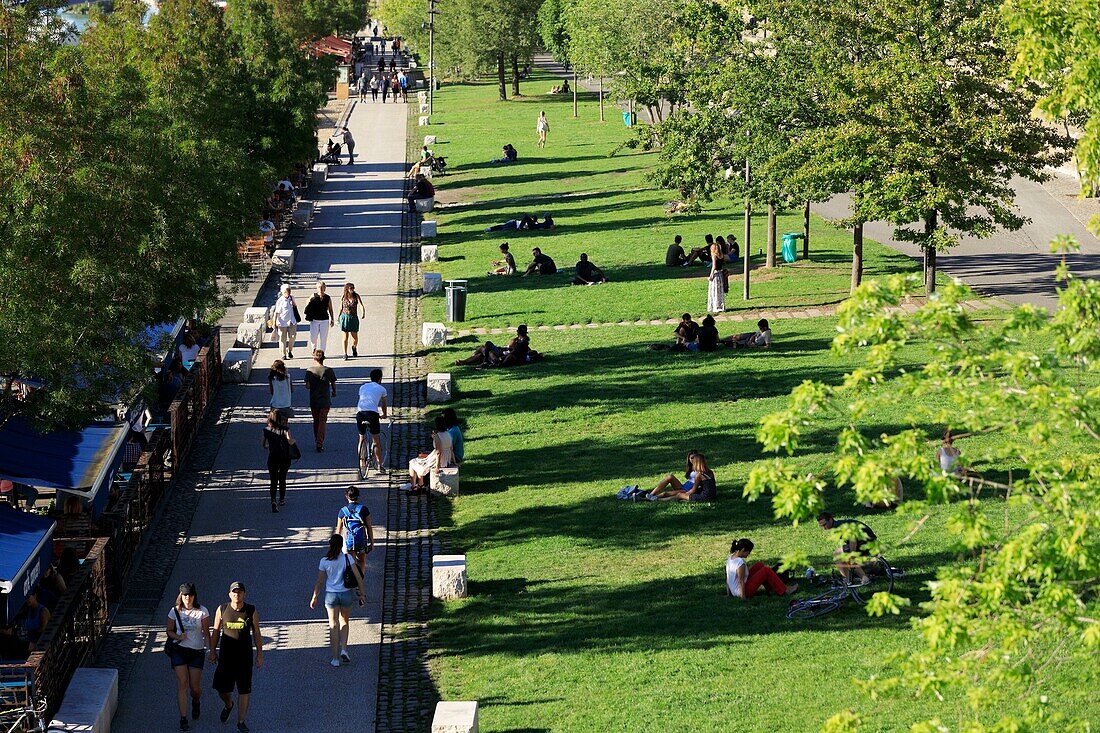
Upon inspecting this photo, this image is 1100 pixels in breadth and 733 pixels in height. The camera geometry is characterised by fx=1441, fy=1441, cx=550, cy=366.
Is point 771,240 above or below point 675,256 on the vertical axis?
above

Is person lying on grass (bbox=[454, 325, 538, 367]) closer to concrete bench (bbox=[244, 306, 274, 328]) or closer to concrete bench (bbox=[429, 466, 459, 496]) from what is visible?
concrete bench (bbox=[244, 306, 274, 328])

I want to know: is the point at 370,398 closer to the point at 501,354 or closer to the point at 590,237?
the point at 501,354

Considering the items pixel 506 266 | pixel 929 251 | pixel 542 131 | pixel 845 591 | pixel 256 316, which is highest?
pixel 542 131

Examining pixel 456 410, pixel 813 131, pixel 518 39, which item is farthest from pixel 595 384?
pixel 518 39

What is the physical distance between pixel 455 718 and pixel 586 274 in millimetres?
23318

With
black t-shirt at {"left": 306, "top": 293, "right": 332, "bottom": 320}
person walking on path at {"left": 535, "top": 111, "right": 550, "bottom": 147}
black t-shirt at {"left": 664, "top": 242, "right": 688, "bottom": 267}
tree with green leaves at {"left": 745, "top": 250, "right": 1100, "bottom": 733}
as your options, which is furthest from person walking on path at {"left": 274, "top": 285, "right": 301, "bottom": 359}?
person walking on path at {"left": 535, "top": 111, "right": 550, "bottom": 147}

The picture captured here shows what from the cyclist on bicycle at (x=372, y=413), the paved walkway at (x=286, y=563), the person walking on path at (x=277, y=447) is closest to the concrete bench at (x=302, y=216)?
the paved walkway at (x=286, y=563)

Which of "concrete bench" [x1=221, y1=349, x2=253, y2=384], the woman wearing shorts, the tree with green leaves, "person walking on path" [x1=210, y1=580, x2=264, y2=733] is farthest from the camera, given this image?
"concrete bench" [x1=221, y1=349, x2=253, y2=384]

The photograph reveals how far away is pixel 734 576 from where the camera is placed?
16688 mm

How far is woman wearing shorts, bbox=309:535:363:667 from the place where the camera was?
51.2ft

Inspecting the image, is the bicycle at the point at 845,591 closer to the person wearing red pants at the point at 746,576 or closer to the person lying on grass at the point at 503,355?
the person wearing red pants at the point at 746,576

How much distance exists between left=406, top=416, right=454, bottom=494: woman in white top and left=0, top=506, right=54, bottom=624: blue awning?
6.22 metres

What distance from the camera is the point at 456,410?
1016 inches

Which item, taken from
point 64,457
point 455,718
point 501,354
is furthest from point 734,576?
point 501,354
